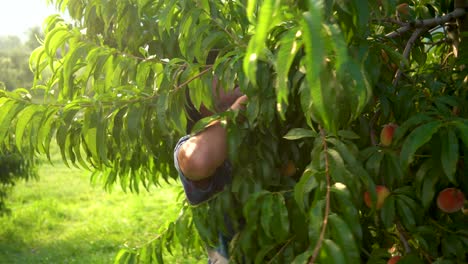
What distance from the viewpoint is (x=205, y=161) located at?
3.89 ft

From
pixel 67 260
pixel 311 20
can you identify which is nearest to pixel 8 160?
pixel 67 260

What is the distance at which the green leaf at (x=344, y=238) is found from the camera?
692 mm

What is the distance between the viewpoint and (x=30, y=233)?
588cm

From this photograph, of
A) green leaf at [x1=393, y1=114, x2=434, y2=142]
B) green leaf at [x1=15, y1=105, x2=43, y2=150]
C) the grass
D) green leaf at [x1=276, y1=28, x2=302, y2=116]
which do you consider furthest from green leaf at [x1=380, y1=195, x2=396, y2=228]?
the grass

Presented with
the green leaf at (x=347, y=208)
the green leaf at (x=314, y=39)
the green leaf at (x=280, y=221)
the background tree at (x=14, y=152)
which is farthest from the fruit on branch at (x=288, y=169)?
the background tree at (x=14, y=152)

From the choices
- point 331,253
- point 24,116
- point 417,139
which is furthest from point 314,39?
point 24,116

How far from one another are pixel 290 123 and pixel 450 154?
404 millimetres

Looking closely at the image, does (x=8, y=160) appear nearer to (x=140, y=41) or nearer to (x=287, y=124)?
(x=140, y=41)

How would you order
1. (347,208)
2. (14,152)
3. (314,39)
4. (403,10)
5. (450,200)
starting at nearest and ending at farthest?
(314,39)
(347,208)
(450,200)
(403,10)
(14,152)

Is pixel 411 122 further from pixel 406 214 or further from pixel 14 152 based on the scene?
pixel 14 152

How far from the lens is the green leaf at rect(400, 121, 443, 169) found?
2.80 feet

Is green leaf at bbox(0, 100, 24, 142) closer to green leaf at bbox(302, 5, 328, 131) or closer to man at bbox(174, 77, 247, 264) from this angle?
man at bbox(174, 77, 247, 264)

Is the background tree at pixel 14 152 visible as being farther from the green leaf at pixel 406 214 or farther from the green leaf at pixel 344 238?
the green leaf at pixel 344 238

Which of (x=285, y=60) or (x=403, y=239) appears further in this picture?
(x=403, y=239)
